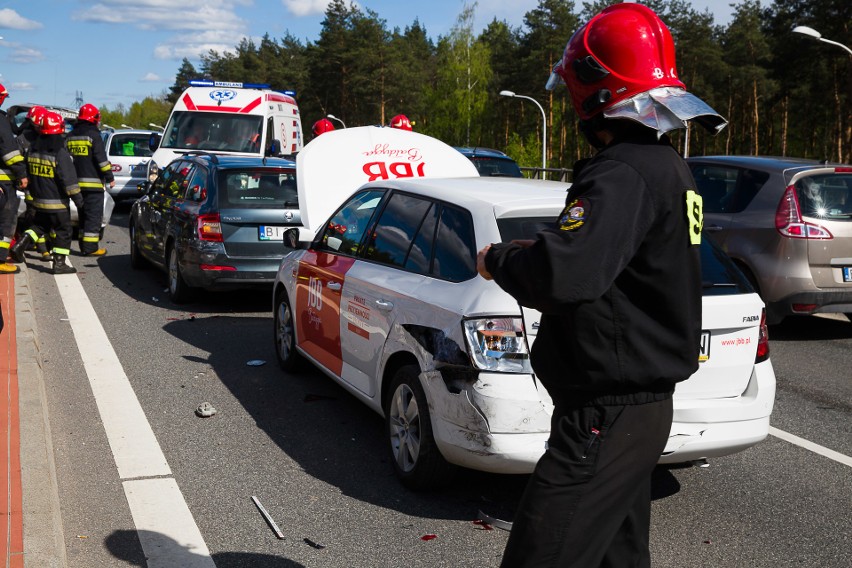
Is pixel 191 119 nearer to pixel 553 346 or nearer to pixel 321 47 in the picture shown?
pixel 553 346

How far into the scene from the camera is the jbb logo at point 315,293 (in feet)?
21.9

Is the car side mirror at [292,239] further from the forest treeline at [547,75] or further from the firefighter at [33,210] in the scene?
the forest treeline at [547,75]

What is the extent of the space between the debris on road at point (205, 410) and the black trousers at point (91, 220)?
8555 mm

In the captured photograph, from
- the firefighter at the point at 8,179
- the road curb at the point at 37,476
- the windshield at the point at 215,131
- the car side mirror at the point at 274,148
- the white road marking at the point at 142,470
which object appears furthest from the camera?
the windshield at the point at 215,131

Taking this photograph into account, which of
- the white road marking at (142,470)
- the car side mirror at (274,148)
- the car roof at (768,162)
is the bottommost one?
the white road marking at (142,470)

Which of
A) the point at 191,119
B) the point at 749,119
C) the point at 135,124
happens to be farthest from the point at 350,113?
the point at 135,124

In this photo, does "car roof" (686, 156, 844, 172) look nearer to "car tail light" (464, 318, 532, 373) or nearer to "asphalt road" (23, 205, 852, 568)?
"asphalt road" (23, 205, 852, 568)

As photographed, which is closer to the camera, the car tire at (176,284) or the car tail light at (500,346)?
the car tail light at (500,346)

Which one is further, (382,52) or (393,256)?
(382,52)

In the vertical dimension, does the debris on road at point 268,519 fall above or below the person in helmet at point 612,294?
below

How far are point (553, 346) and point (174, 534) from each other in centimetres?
264

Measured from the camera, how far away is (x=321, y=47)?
2945 inches

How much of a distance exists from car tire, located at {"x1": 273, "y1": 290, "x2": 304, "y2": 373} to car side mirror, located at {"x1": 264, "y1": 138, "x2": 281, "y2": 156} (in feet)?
34.2

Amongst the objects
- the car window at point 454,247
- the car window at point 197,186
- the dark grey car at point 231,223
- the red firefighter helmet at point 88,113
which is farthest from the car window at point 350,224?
the red firefighter helmet at point 88,113
